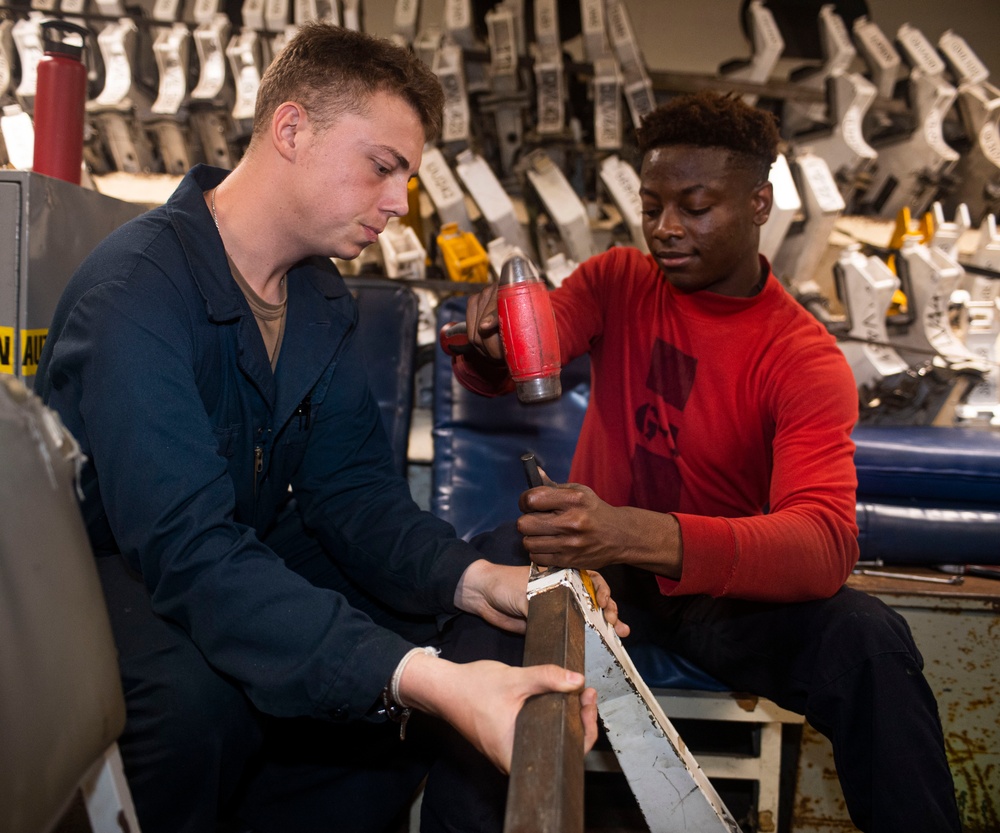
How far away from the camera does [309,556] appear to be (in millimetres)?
1544

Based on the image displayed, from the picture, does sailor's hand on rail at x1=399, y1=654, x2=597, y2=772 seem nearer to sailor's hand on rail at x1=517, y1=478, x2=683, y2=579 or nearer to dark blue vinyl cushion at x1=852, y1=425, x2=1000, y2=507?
sailor's hand on rail at x1=517, y1=478, x2=683, y2=579

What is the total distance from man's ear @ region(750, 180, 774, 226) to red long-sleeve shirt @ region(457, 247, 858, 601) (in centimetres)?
13

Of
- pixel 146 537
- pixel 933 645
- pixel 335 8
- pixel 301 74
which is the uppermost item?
pixel 335 8

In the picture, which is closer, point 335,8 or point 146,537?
point 146,537

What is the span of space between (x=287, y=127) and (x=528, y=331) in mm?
519

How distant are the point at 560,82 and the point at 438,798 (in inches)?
84.1

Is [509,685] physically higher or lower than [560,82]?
lower

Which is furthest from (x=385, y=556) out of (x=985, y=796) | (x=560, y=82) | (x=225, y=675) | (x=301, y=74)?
(x=560, y=82)

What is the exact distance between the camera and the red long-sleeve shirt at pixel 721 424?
123 cm

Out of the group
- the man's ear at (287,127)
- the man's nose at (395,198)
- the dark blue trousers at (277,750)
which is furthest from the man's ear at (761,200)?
the dark blue trousers at (277,750)

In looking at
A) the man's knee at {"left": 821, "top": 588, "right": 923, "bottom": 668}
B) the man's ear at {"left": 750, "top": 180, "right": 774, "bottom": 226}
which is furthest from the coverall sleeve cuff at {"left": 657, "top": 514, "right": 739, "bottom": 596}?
the man's ear at {"left": 750, "top": 180, "right": 774, "bottom": 226}

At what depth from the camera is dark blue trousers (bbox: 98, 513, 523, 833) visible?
104cm

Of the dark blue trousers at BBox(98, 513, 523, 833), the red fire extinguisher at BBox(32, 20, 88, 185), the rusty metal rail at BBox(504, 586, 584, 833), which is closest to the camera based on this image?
the rusty metal rail at BBox(504, 586, 584, 833)

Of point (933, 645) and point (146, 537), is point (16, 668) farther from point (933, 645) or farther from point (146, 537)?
point (933, 645)
